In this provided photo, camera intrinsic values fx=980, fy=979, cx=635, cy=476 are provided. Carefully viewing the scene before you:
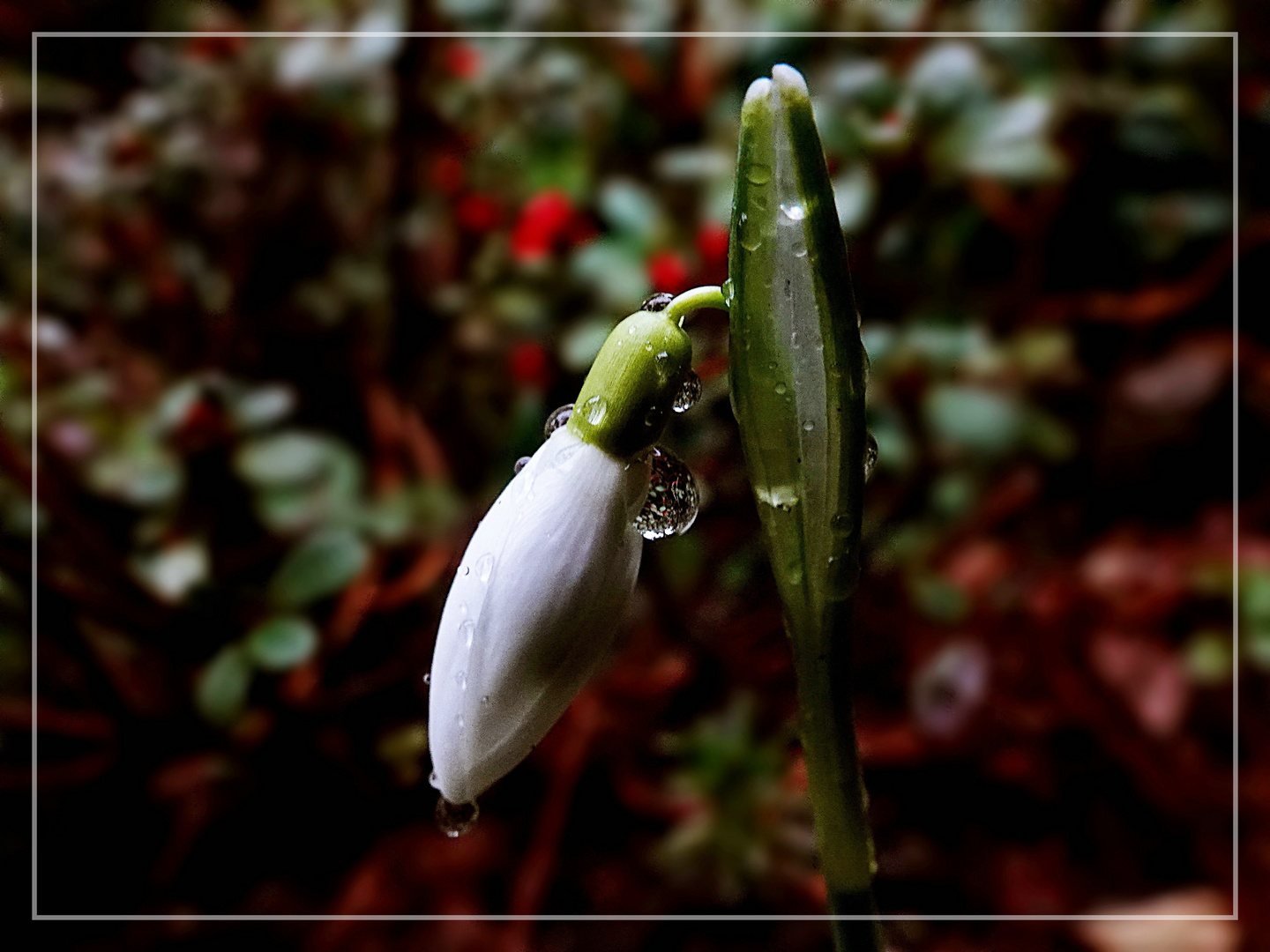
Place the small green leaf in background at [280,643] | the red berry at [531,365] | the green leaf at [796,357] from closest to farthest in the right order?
1. the green leaf at [796,357]
2. the small green leaf in background at [280,643]
3. the red berry at [531,365]

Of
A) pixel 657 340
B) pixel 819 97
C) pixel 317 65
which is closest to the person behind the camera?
pixel 657 340

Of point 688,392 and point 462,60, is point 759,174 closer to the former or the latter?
point 688,392

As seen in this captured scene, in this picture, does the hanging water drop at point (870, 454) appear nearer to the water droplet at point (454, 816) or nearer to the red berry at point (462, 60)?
the water droplet at point (454, 816)

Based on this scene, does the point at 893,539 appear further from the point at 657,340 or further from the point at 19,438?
the point at 19,438

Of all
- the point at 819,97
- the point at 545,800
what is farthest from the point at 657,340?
the point at 545,800

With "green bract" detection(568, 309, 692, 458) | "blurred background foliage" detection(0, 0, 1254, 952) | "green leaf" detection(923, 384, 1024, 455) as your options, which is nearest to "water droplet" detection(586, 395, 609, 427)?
"green bract" detection(568, 309, 692, 458)

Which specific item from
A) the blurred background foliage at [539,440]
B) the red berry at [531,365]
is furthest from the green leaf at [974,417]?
the red berry at [531,365]
